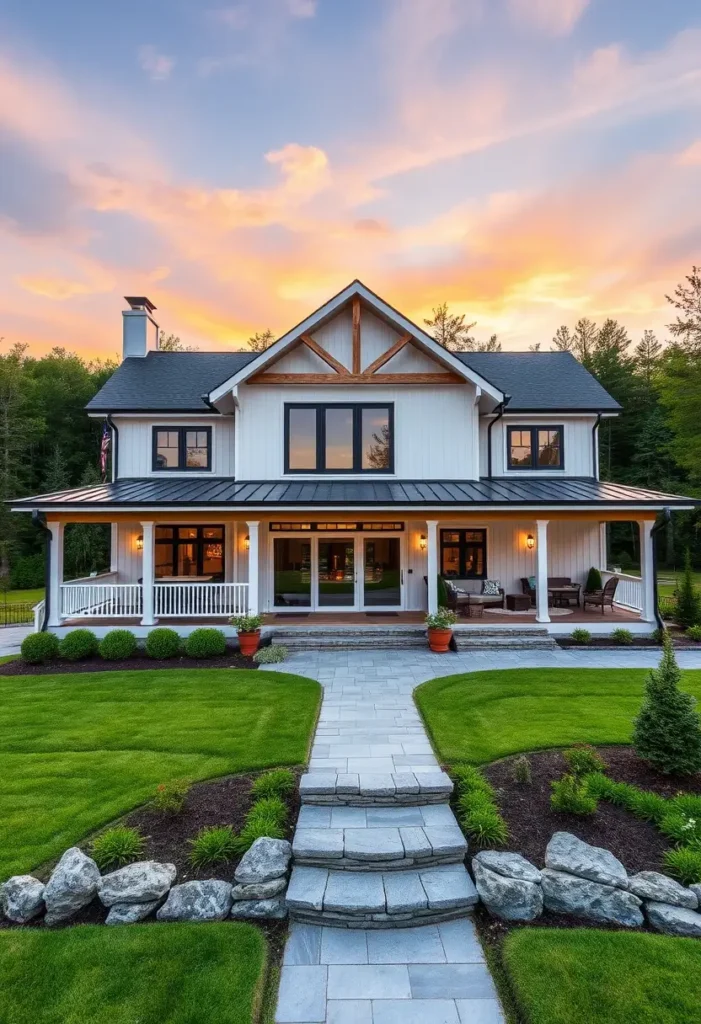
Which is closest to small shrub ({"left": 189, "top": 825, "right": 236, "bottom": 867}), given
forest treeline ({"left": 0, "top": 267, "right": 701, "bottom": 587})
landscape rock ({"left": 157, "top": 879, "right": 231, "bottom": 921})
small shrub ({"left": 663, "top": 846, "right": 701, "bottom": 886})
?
landscape rock ({"left": 157, "top": 879, "right": 231, "bottom": 921})

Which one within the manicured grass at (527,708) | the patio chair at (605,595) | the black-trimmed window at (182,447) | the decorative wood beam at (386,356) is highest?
the decorative wood beam at (386,356)

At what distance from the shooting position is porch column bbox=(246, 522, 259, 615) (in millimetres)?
11688

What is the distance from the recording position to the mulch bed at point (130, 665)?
10.1 metres

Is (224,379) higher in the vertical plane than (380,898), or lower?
higher

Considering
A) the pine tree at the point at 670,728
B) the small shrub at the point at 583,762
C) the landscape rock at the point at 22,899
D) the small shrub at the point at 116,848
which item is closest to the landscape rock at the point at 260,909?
the small shrub at the point at 116,848

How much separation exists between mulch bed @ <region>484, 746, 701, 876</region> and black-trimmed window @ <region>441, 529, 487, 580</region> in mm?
8637

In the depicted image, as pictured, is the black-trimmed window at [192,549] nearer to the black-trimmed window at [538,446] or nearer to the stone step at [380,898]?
the black-trimmed window at [538,446]

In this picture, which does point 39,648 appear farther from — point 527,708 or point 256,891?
point 527,708

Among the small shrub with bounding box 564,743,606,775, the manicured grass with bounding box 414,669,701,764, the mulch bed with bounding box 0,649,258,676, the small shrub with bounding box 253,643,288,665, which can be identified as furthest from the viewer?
the small shrub with bounding box 253,643,288,665

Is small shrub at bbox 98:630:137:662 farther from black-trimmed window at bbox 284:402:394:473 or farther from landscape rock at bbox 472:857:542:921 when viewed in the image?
landscape rock at bbox 472:857:542:921

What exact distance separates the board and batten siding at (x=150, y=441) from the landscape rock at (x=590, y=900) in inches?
504

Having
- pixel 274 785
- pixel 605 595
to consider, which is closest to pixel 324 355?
pixel 605 595

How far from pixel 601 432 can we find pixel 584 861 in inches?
1672

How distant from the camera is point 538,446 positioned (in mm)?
14938
